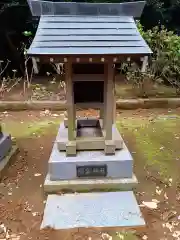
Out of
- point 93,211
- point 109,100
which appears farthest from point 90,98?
point 93,211

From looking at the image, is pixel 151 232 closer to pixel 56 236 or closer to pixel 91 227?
pixel 91 227

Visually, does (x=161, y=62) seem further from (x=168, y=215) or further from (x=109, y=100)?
(x=168, y=215)

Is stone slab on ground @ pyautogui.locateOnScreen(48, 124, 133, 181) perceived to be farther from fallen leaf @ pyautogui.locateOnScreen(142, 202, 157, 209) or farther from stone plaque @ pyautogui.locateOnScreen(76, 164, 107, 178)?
fallen leaf @ pyautogui.locateOnScreen(142, 202, 157, 209)

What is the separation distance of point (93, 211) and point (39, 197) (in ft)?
2.82

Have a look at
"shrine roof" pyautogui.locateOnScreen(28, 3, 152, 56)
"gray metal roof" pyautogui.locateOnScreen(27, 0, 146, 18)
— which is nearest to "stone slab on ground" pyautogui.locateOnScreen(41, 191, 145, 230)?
"shrine roof" pyautogui.locateOnScreen(28, 3, 152, 56)

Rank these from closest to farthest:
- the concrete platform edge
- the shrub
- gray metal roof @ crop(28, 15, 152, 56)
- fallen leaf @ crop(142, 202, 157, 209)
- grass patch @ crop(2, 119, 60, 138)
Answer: gray metal roof @ crop(28, 15, 152, 56)
fallen leaf @ crop(142, 202, 157, 209)
grass patch @ crop(2, 119, 60, 138)
the concrete platform edge
the shrub

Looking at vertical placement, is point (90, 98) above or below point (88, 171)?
above

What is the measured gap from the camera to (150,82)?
8.77 m

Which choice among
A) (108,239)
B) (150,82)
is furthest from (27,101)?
(108,239)

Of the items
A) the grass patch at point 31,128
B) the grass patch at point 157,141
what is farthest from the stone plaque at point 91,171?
the grass patch at point 31,128

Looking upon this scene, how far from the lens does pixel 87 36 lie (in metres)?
3.79

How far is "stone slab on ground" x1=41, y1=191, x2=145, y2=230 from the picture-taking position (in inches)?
137

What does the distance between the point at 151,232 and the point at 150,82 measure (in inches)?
235

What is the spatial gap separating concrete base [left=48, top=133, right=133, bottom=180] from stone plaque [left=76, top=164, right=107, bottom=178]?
31 mm
